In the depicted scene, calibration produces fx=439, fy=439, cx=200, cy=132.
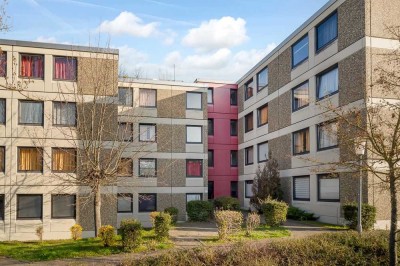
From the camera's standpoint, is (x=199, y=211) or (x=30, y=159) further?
(x=199, y=211)

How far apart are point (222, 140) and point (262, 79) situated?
27.1 ft

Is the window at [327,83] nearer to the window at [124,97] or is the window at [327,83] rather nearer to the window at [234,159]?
the window at [124,97]

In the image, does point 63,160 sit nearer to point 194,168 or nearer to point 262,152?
point 194,168

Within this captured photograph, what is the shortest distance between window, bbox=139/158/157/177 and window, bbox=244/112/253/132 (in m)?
9.04

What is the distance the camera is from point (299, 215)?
83.6 ft

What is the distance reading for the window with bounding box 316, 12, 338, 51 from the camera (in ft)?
77.7

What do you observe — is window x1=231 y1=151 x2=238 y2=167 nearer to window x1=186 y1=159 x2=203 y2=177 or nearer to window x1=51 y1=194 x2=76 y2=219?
window x1=186 y1=159 x2=203 y2=177

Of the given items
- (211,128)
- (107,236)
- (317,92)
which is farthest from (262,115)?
(107,236)

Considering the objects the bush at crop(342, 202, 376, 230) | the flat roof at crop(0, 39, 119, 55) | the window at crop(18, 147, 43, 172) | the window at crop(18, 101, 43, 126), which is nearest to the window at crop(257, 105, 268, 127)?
the flat roof at crop(0, 39, 119, 55)

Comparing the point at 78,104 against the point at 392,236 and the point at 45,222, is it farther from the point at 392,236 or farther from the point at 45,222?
A: the point at 392,236

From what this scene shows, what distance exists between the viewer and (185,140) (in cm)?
3481

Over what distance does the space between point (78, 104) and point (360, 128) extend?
52.4ft

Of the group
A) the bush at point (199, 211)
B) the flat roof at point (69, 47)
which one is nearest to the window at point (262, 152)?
the bush at point (199, 211)

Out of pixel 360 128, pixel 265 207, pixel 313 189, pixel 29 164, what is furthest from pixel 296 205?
pixel 360 128
